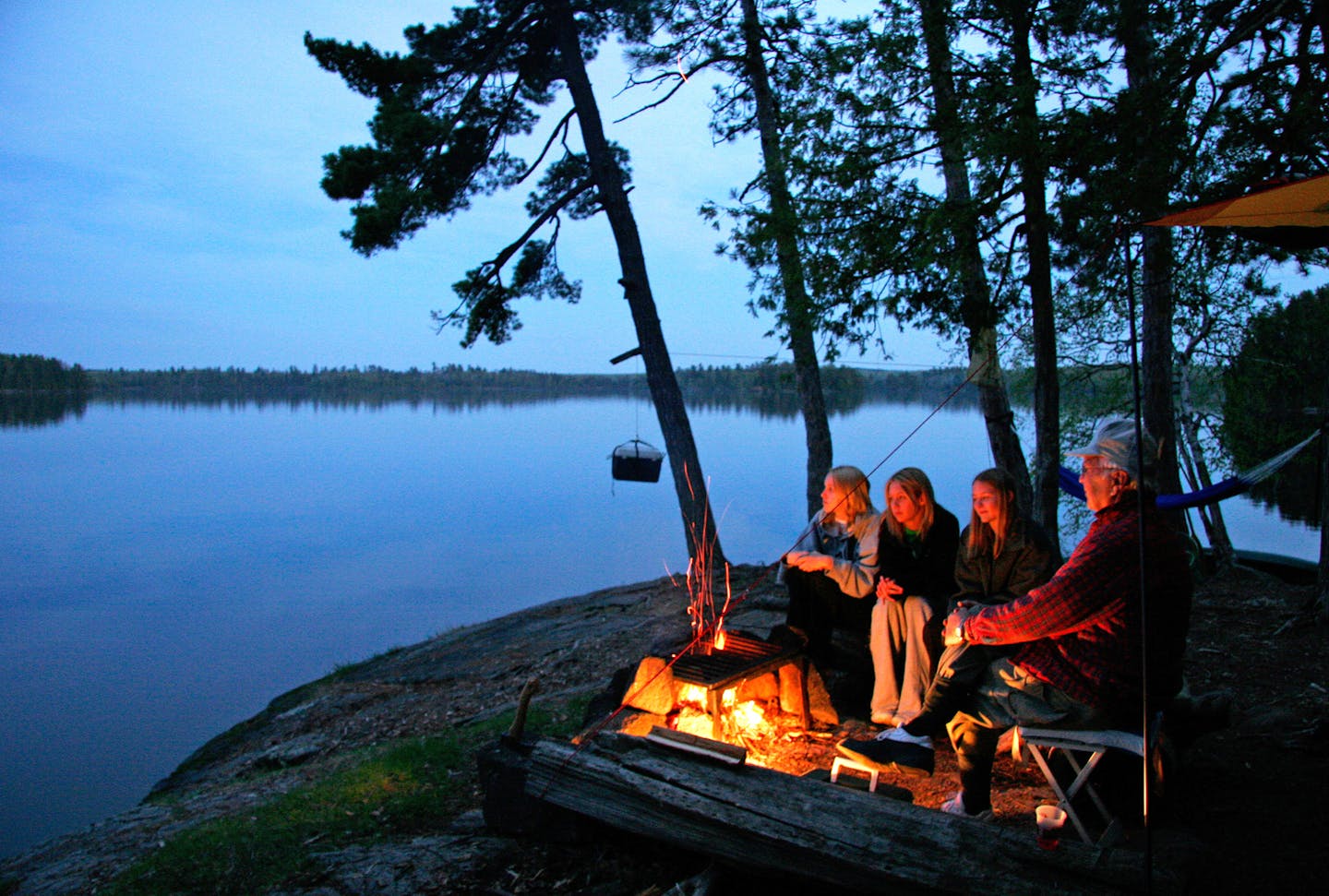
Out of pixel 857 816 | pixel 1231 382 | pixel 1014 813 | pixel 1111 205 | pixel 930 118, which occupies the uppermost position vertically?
pixel 930 118

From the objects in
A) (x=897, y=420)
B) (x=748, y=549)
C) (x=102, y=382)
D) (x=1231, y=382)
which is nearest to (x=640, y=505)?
(x=748, y=549)

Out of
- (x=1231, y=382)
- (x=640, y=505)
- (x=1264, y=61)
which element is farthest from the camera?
(x=640, y=505)

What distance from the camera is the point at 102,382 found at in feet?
298

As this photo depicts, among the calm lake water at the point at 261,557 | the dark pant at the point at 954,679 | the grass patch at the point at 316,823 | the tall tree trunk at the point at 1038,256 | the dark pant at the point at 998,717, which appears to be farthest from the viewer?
the calm lake water at the point at 261,557

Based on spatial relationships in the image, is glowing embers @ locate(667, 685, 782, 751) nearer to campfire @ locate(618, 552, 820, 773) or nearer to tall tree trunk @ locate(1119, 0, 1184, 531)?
campfire @ locate(618, 552, 820, 773)

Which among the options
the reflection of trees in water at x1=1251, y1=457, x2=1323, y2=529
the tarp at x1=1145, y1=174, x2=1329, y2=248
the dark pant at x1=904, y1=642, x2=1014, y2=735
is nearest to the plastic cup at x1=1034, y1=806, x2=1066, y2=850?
the dark pant at x1=904, y1=642, x2=1014, y2=735

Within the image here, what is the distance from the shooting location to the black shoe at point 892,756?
2.89 metres

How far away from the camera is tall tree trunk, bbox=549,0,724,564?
27.8ft

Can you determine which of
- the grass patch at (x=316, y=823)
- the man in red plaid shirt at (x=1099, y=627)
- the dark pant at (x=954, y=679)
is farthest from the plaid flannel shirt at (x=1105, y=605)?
the grass patch at (x=316, y=823)

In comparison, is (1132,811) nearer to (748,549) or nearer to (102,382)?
(748,549)

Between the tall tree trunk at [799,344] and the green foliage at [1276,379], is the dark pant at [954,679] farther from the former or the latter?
the green foliage at [1276,379]

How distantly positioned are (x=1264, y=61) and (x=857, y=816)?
5.39 m

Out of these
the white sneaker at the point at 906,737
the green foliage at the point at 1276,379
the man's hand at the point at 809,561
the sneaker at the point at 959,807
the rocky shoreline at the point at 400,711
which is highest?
the green foliage at the point at 1276,379

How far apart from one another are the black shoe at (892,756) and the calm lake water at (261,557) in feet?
25.8
